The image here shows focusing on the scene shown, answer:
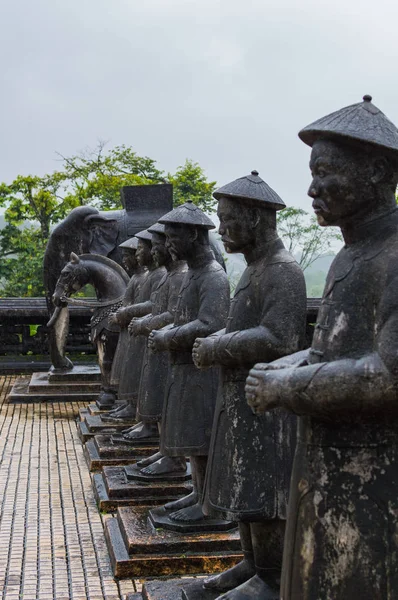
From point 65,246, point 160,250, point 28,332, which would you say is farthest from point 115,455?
point 28,332

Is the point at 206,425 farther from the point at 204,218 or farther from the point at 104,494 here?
the point at 104,494

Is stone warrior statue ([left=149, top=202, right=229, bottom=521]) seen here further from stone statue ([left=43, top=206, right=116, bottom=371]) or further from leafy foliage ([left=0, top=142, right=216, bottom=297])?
leafy foliage ([left=0, top=142, right=216, bottom=297])

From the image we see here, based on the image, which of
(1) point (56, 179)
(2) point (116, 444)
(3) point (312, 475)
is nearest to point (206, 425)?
(3) point (312, 475)

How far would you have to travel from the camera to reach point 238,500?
4.01 metres

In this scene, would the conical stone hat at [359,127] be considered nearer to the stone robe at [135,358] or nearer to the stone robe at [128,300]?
the stone robe at [135,358]

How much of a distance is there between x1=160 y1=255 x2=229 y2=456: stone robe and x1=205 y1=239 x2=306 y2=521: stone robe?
0.98 m

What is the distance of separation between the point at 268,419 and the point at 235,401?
0.17 metres

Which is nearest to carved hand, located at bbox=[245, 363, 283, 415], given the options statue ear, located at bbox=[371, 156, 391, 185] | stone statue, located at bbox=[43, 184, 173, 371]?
statue ear, located at bbox=[371, 156, 391, 185]

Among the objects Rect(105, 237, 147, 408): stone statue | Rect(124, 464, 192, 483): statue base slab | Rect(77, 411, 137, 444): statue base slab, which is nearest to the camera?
Rect(124, 464, 192, 483): statue base slab

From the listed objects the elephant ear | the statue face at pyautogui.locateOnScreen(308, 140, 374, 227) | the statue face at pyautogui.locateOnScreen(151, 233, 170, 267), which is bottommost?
the statue face at pyautogui.locateOnScreen(308, 140, 374, 227)

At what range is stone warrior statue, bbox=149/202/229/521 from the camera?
5.25 m

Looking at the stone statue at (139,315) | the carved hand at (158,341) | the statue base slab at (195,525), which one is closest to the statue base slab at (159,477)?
the statue base slab at (195,525)

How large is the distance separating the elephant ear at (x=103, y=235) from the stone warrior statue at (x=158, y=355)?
587 centimetres

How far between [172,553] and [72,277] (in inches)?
235
